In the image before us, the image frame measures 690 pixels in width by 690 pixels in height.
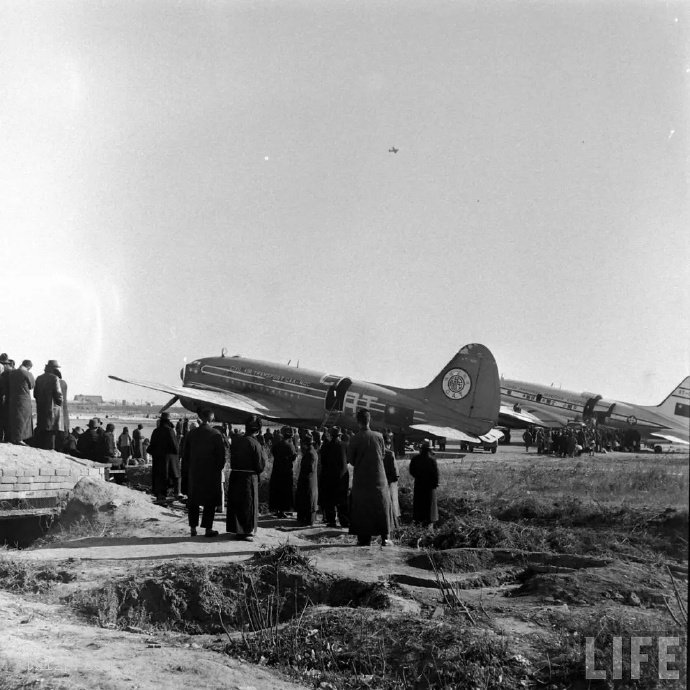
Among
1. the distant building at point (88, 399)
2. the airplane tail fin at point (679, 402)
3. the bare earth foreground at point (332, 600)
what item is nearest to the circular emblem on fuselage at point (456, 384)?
the bare earth foreground at point (332, 600)

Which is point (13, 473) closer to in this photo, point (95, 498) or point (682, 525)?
point (95, 498)

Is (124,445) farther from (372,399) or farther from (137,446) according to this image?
(372,399)

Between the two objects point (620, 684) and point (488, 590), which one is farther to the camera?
point (488, 590)

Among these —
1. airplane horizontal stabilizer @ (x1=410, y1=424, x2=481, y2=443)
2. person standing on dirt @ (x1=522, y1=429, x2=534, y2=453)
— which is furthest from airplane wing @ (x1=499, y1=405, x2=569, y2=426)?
airplane horizontal stabilizer @ (x1=410, y1=424, x2=481, y2=443)

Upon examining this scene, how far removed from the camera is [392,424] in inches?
1070

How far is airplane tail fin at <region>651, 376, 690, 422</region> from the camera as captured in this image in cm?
319

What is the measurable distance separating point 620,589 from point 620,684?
2.58m

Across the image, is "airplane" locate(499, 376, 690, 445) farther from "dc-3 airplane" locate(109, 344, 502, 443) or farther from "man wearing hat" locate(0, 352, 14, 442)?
"man wearing hat" locate(0, 352, 14, 442)

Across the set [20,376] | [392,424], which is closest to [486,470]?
[392,424]

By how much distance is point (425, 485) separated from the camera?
11.5 metres

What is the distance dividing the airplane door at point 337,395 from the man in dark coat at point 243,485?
61.1 ft

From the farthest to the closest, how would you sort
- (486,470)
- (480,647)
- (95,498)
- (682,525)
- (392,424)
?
1. (392,424)
2. (486,470)
3. (95,498)
4. (480,647)
5. (682,525)

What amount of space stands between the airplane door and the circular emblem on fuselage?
3951mm

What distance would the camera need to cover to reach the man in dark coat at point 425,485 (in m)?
11.4
